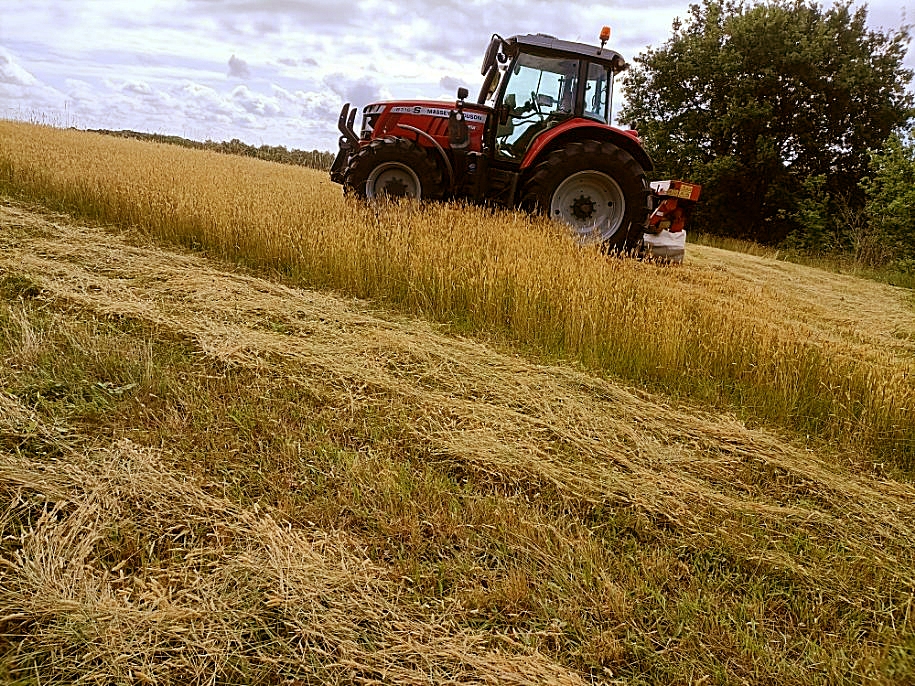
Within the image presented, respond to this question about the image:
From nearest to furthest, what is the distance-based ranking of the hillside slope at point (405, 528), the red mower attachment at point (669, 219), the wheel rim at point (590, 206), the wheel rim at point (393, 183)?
the hillside slope at point (405, 528) → the wheel rim at point (590, 206) → the wheel rim at point (393, 183) → the red mower attachment at point (669, 219)

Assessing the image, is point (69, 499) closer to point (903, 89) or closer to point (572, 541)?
point (572, 541)

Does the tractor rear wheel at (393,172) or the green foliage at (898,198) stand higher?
the green foliage at (898,198)

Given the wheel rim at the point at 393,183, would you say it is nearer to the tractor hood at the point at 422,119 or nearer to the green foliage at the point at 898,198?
the tractor hood at the point at 422,119

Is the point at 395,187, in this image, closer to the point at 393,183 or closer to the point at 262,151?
the point at 393,183

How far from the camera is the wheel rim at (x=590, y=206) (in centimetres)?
545

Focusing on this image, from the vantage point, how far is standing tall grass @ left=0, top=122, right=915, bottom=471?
2.72 meters

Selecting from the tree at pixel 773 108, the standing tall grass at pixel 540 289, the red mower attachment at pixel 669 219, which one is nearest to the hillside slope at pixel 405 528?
the standing tall grass at pixel 540 289

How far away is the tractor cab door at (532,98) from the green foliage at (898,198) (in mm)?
6370

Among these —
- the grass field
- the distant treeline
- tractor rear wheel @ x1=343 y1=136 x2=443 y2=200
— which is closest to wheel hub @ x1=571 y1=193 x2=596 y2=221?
tractor rear wheel @ x1=343 y1=136 x2=443 y2=200

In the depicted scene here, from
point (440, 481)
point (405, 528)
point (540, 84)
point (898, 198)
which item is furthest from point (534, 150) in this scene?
point (898, 198)

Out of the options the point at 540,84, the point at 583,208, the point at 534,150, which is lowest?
the point at 583,208

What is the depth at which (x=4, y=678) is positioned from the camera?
121 centimetres

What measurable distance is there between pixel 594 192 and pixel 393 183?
1971 millimetres

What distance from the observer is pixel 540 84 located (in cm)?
571
